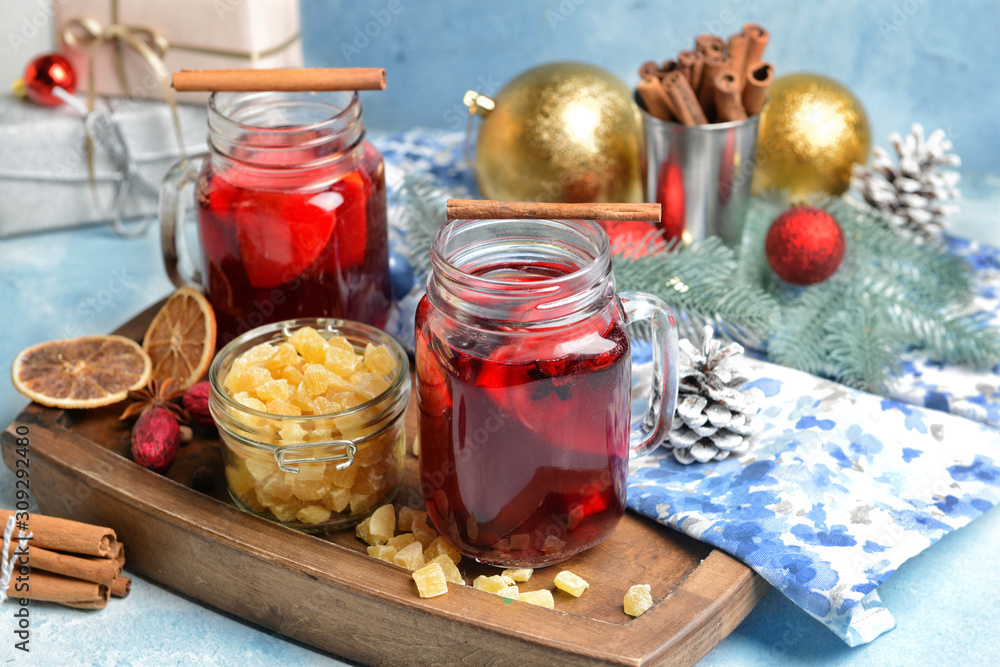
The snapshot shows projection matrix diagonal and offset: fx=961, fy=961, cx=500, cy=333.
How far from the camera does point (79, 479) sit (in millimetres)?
1229

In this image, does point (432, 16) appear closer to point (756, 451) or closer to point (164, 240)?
point (164, 240)

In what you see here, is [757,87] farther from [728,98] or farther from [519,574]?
[519,574]

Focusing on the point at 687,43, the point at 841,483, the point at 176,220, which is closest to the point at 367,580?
the point at 841,483

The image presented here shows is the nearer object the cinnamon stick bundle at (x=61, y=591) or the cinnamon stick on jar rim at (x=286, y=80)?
the cinnamon stick bundle at (x=61, y=591)

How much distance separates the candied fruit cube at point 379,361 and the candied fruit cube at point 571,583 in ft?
1.08

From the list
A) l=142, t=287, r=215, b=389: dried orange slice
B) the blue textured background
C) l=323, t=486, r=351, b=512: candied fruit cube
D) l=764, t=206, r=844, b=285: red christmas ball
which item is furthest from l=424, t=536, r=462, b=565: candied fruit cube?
the blue textured background

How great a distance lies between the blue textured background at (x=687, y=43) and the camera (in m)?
2.23

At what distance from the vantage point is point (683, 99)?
1581 millimetres

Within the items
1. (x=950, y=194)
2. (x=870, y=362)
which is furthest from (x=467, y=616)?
(x=950, y=194)

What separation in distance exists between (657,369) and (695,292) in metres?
0.32

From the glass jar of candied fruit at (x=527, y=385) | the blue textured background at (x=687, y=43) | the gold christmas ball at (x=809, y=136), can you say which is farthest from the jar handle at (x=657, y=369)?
the blue textured background at (x=687, y=43)

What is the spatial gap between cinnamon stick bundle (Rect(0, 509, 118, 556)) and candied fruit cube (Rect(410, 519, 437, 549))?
38cm

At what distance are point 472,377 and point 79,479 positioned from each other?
58 centimetres

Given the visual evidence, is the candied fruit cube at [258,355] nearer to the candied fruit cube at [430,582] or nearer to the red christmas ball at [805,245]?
the candied fruit cube at [430,582]
